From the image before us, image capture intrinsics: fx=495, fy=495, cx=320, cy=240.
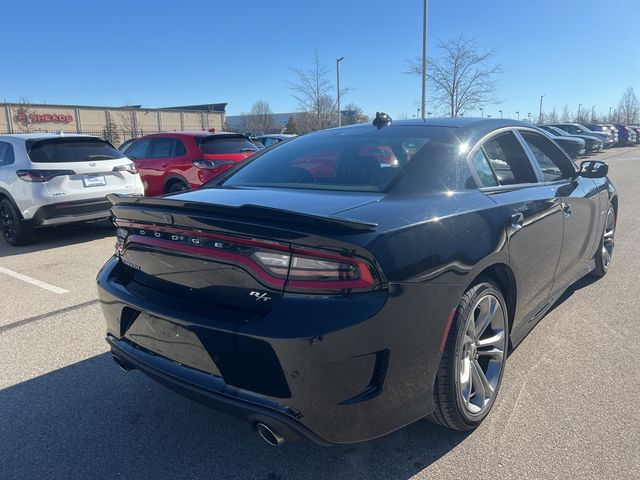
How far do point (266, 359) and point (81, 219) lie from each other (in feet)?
19.9

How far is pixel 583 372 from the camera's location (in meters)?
3.06

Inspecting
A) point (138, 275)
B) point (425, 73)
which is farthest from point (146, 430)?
point (425, 73)

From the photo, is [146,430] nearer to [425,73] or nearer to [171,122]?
[425,73]

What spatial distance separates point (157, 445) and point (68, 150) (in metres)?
5.96

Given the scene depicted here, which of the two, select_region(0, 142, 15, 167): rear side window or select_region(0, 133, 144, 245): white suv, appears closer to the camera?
select_region(0, 133, 144, 245): white suv

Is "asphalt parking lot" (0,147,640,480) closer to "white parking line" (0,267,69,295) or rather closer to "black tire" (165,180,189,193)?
"white parking line" (0,267,69,295)

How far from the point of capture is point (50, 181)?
6785mm

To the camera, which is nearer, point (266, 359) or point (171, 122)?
point (266, 359)

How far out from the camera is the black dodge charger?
6.12 feet

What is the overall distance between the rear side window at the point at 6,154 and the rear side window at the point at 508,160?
6706 mm

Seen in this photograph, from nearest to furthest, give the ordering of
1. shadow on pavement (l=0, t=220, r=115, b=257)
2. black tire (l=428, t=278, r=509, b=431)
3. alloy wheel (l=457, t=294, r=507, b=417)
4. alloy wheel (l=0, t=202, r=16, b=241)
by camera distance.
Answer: black tire (l=428, t=278, r=509, b=431)
alloy wheel (l=457, t=294, r=507, b=417)
shadow on pavement (l=0, t=220, r=115, b=257)
alloy wheel (l=0, t=202, r=16, b=241)

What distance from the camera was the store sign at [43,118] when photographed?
162 feet

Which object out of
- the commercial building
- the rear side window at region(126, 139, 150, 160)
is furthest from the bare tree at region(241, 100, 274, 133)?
the rear side window at region(126, 139, 150, 160)

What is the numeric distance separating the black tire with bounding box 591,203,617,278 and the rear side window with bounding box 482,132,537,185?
177cm
